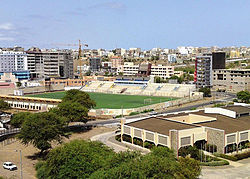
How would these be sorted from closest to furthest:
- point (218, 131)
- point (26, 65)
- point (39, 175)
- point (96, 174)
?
point (96, 174)
point (39, 175)
point (218, 131)
point (26, 65)

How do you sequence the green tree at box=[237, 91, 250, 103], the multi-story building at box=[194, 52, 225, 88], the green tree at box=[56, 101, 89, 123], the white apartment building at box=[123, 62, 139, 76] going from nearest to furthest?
the green tree at box=[56, 101, 89, 123], the green tree at box=[237, 91, 250, 103], the multi-story building at box=[194, 52, 225, 88], the white apartment building at box=[123, 62, 139, 76]

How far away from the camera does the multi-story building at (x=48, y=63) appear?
396ft

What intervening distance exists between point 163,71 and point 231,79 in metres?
32.7

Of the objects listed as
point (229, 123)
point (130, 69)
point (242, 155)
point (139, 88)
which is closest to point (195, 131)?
point (242, 155)

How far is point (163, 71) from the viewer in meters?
116

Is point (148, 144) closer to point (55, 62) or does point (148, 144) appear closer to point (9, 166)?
point (9, 166)

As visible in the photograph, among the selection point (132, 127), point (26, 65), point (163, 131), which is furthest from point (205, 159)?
point (26, 65)

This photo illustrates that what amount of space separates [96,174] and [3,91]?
6887 cm

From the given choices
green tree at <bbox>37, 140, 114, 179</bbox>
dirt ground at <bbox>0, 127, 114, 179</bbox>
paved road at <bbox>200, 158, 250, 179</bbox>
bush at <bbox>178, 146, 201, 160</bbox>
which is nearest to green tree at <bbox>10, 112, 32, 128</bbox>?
dirt ground at <bbox>0, 127, 114, 179</bbox>

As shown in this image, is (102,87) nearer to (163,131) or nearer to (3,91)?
(3,91)

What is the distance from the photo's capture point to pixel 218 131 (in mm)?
34062

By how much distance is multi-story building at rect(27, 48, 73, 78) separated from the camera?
396 feet

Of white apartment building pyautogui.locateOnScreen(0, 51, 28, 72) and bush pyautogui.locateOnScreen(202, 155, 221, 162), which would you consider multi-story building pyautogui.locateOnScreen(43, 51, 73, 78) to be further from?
bush pyautogui.locateOnScreen(202, 155, 221, 162)

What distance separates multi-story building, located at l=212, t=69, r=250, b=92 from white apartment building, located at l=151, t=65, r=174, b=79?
25.3m
